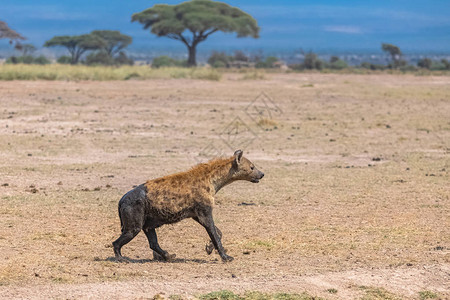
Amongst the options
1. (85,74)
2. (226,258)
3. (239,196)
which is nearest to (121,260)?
(226,258)

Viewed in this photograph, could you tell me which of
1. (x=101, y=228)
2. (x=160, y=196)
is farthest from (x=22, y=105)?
(x=160, y=196)

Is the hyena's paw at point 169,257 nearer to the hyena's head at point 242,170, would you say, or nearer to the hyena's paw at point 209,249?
the hyena's paw at point 209,249

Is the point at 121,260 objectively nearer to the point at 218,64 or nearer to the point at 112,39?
the point at 218,64

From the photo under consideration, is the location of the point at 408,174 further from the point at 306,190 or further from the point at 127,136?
the point at 127,136

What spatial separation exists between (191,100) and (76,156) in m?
11.5

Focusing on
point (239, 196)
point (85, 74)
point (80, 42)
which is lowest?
point (239, 196)

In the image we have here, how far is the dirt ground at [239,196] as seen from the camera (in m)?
6.77

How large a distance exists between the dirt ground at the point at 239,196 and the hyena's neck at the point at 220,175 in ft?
2.64

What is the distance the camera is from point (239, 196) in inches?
448

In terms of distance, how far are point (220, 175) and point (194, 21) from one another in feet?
154

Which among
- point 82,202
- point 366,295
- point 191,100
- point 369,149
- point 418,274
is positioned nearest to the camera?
point 366,295

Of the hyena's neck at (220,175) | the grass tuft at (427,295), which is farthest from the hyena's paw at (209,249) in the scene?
the grass tuft at (427,295)

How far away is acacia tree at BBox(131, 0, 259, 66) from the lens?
53.8 m

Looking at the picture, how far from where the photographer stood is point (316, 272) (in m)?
6.98
